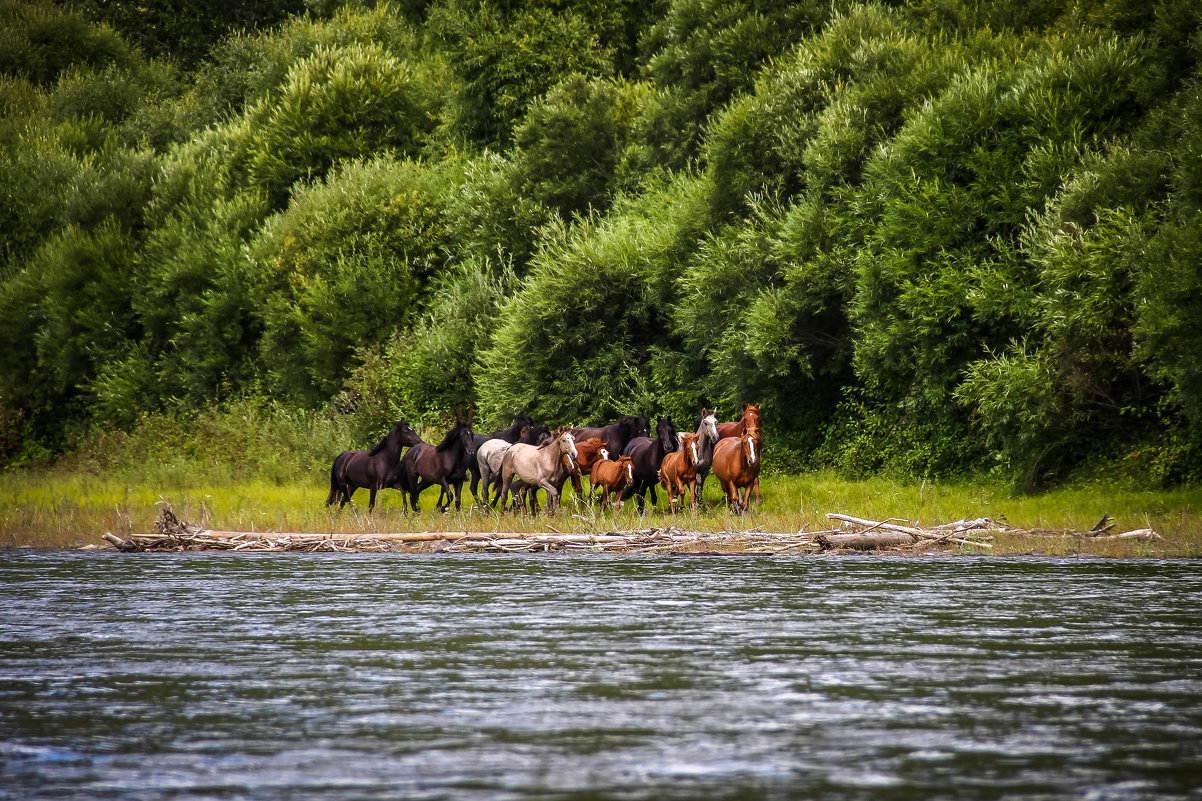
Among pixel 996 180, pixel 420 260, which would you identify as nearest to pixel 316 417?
pixel 420 260

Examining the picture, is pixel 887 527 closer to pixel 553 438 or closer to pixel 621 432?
pixel 553 438

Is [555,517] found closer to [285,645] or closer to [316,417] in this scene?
[285,645]

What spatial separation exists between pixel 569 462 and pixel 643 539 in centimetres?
628

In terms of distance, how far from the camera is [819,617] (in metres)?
14.3

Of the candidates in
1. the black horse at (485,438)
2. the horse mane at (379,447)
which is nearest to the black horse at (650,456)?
the black horse at (485,438)

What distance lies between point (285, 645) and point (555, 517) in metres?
16.0

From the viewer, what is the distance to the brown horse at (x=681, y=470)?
1179 inches

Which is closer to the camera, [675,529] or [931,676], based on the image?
[931,676]

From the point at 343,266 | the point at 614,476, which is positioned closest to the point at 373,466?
the point at 614,476

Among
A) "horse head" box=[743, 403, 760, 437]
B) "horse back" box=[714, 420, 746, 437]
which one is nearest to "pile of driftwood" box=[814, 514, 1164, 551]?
"horse head" box=[743, 403, 760, 437]

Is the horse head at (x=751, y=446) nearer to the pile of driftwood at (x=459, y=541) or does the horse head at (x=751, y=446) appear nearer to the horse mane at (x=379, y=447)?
the pile of driftwood at (x=459, y=541)

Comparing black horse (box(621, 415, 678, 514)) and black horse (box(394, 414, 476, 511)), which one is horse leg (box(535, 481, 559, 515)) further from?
black horse (box(394, 414, 476, 511))

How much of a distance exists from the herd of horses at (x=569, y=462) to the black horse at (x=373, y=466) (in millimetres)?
25

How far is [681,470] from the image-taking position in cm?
3031
